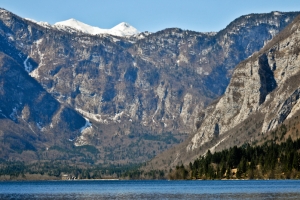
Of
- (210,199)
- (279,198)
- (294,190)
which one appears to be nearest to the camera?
(279,198)

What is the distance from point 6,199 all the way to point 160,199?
45912 mm

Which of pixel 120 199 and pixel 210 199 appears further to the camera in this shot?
pixel 120 199

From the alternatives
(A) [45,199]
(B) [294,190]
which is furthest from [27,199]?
(B) [294,190]

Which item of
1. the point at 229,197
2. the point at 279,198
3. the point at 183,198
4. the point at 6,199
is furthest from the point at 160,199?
the point at 6,199

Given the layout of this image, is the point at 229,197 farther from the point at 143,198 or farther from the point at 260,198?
the point at 143,198

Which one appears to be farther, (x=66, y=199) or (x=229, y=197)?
(x=66, y=199)

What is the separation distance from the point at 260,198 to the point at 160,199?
90.9 feet

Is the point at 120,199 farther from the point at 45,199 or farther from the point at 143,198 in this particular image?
the point at 45,199

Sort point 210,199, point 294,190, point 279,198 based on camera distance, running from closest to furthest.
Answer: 1. point 279,198
2. point 210,199
3. point 294,190

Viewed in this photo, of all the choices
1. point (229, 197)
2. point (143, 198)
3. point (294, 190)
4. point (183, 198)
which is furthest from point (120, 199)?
point (294, 190)

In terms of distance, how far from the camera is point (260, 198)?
162750 millimetres

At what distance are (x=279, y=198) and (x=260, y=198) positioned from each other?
556 cm

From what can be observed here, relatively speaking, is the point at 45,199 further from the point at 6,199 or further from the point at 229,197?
the point at 229,197

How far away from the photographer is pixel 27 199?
641 ft
